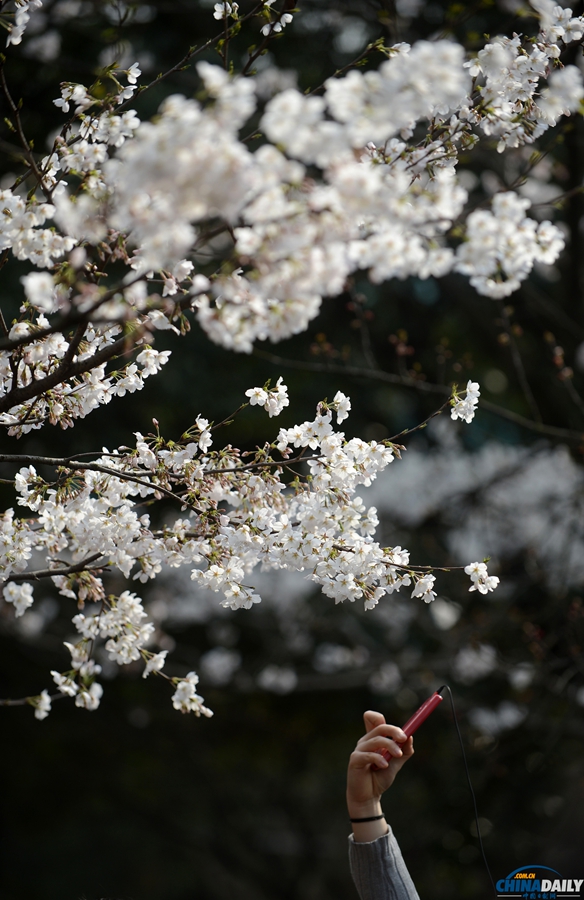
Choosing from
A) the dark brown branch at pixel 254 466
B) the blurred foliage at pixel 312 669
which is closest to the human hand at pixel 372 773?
the dark brown branch at pixel 254 466

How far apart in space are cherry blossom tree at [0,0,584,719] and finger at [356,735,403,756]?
0.38m

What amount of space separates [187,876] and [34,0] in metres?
8.66

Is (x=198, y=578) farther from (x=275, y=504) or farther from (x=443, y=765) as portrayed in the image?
(x=443, y=765)

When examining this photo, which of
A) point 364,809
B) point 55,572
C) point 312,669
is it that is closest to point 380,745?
point 364,809

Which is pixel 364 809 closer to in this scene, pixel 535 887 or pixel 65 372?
pixel 65 372

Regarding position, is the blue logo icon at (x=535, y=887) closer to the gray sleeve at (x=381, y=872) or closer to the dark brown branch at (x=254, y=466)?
the gray sleeve at (x=381, y=872)

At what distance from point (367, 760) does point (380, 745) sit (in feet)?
0.13

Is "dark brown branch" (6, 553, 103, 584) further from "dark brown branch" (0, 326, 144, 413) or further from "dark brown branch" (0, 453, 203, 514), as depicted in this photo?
"dark brown branch" (0, 326, 144, 413)

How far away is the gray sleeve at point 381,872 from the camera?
143 cm

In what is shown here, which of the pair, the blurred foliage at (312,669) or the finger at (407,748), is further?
the blurred foliage at (312,669)

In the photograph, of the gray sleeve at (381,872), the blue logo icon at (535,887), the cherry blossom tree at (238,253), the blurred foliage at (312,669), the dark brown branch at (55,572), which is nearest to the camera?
the cherry blossom tree at (238,253)

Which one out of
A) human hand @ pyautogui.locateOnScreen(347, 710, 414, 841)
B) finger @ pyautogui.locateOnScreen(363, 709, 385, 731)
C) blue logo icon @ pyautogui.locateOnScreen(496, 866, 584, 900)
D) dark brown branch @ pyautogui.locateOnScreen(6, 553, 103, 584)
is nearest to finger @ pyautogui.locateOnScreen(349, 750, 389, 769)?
human hand @ pyautogui.locateOnScreen(347, 710, 414, 841)

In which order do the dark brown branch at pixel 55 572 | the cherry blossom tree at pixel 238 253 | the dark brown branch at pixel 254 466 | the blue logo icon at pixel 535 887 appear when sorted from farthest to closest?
the blue logo icon at pixel 535 887 < the dark brown branch at pixel 55 572 < the dark brown branch at pixel 254 466 < the cherry blossom tree at pixel 238 253

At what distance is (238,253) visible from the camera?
105 cm
